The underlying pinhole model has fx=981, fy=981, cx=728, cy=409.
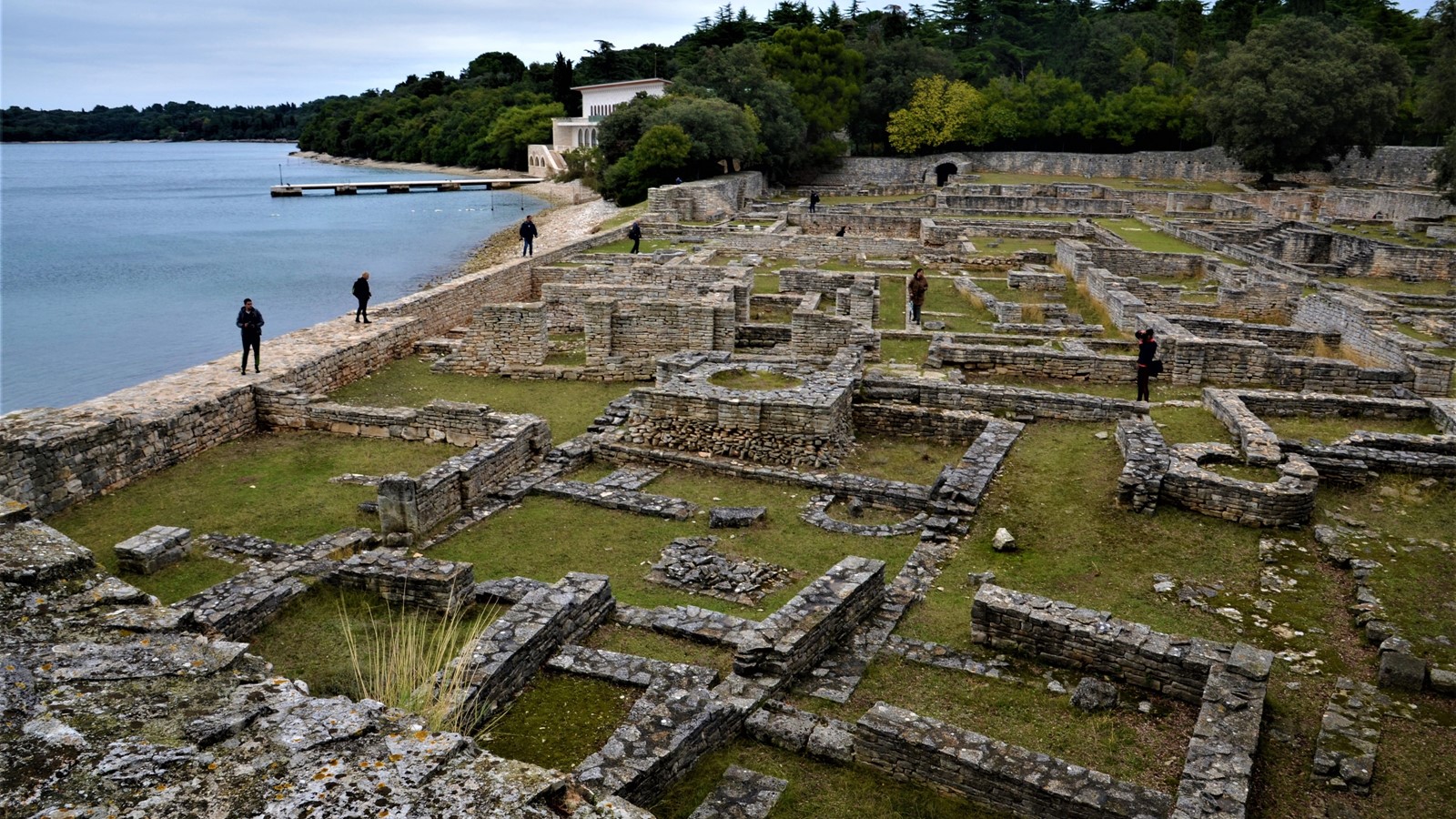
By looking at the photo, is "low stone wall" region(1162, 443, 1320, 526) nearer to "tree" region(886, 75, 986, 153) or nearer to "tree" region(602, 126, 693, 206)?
"tree" region(602, 126, 693, 206)

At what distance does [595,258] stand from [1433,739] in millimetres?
23305

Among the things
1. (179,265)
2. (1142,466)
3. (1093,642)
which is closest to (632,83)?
(179,265)

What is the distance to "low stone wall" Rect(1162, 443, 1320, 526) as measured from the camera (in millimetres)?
9961

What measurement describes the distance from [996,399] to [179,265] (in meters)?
41.3

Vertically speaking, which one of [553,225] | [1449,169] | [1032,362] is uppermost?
[1449,169]

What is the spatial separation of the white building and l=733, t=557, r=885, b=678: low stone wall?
2507 inches

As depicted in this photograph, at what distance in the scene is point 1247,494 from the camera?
10055 mm

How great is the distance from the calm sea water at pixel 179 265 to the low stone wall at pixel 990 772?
2023 centimetres

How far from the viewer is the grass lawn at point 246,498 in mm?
10078

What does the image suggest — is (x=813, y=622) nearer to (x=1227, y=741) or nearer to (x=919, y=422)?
(x=1227, y=741)

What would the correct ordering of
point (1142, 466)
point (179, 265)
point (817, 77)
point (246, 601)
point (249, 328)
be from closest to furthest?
point (246, 601) < point (1142, 466) < point (249, 328) < point (179, 265) < point (817, 77)

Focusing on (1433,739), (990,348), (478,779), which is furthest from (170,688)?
(990,348)

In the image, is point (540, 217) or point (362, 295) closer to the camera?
point (362, 295)

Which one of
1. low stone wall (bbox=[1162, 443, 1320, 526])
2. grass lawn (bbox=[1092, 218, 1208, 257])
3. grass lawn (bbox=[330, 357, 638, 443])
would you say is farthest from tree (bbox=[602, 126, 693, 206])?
low stone wall (bbox=[1162, 443, 1320, 526])
